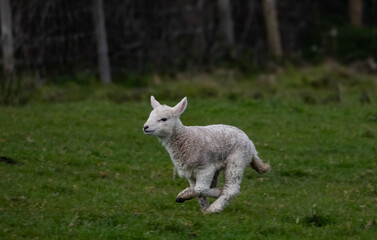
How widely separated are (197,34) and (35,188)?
1498cm

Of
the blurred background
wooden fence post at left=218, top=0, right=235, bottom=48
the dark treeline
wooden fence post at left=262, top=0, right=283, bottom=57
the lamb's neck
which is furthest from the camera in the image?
wooden fence post at left=262, top=0, right=283, bottom=57

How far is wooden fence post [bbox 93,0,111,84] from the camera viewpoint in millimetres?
19234

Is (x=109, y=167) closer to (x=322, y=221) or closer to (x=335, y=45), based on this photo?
(x=322, y=221)

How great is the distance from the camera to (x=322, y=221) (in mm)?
7762

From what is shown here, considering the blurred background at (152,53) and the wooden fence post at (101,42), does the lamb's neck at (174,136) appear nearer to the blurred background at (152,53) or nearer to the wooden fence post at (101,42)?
the blurred background at (152,53)

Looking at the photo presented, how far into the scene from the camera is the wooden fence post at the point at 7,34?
17.3 m

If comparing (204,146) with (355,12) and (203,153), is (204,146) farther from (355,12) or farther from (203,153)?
(355,12)

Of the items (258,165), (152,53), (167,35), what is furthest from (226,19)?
(258,165)

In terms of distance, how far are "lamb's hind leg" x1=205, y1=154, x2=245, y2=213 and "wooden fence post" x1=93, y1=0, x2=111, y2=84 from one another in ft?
39.6

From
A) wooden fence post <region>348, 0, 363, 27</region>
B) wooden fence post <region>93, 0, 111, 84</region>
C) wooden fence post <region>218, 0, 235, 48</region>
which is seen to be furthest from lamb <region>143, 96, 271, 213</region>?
wooden fence post <region>348, 0, 363, 27</region>

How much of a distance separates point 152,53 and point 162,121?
14127 millimetres

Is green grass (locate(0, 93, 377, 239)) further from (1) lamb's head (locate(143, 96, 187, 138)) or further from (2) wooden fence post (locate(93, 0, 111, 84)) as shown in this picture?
(2) wooden fence post (locate(93, 0, 111, 84))

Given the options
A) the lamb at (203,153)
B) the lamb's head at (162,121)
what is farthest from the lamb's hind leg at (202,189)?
the lamb's head at (162,121)

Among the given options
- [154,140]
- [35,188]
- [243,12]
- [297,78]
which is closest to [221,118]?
[154,140]
